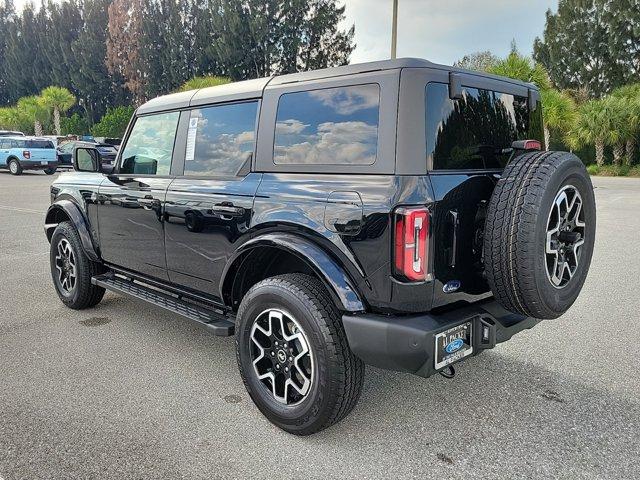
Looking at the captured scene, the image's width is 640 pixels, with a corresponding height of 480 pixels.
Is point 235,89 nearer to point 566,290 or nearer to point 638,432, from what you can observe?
point 566,290

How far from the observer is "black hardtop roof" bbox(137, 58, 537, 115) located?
2600 millimetres

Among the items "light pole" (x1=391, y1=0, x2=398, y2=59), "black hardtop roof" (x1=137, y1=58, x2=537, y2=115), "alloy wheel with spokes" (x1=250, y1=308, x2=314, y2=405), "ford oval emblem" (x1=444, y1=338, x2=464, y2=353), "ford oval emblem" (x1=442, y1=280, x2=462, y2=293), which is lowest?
"alloy wheel with spokes" (x1=250, y1=308, x2=314, y2=405)

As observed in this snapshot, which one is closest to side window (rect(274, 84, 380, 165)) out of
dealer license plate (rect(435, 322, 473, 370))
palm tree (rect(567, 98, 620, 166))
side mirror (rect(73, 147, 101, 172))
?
dealer license plate (rect(435, 322, 473, 370))

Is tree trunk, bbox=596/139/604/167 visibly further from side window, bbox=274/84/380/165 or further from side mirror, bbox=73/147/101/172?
side window, bbox=274/84/380/165

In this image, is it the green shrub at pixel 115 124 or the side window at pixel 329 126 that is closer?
the side window at pixel 329 126

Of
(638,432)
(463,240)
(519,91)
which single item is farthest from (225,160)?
(638,432)

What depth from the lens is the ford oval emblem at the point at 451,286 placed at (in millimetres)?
2606

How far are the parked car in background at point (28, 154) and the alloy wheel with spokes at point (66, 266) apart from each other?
65.6 ft

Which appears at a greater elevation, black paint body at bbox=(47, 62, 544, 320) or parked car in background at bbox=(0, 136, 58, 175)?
parked car in background at bbox=(0, 136, 58, 175)

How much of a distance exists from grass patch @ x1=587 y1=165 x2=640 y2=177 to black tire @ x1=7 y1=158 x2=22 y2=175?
26.0 metres

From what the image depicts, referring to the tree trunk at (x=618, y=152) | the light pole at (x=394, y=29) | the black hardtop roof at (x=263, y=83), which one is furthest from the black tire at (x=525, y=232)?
the tree trunk at (x=618, y=152)

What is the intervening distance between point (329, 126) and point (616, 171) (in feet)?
90.9

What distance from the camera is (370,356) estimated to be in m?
2.51

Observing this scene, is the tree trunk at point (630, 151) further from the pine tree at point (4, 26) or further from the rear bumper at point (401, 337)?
the pine tree at point (4, 26)
